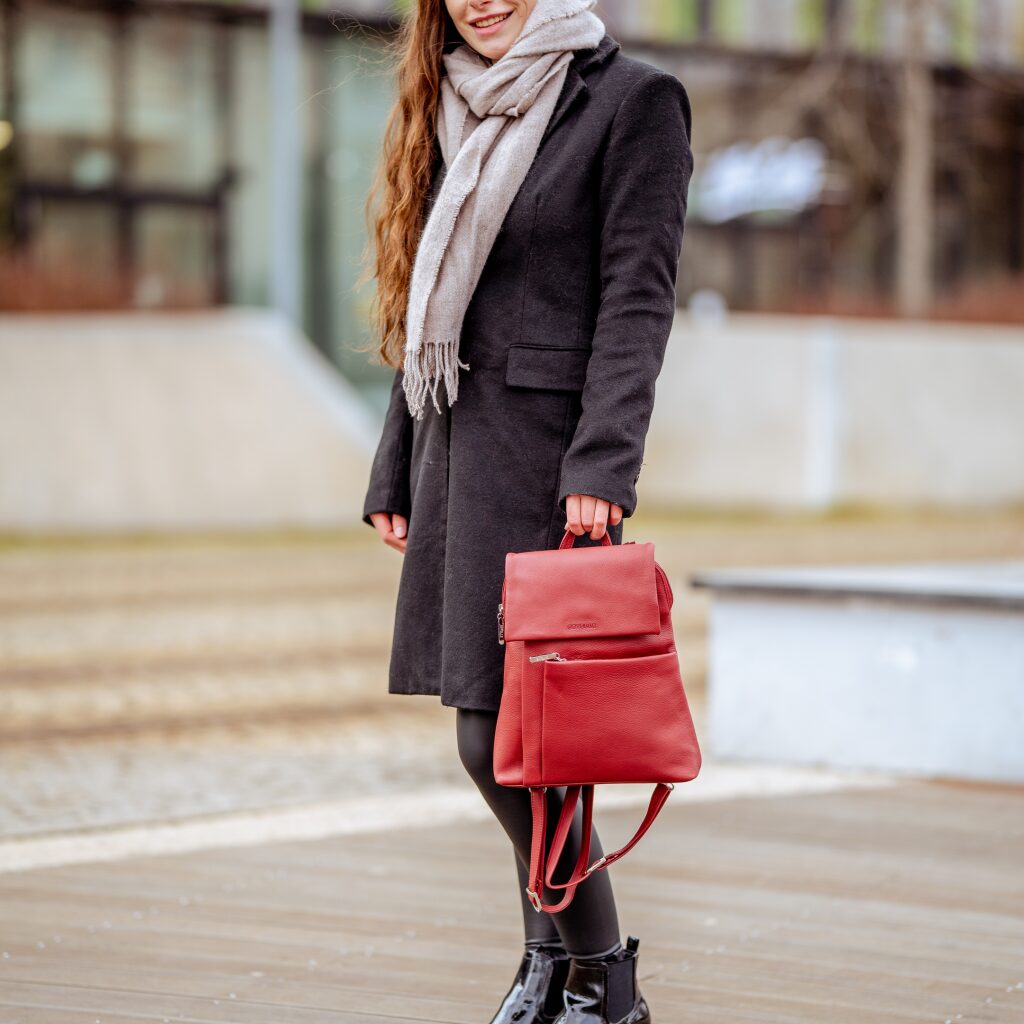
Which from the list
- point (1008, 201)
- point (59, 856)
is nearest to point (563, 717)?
point (59, 856)

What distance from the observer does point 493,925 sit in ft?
12.7

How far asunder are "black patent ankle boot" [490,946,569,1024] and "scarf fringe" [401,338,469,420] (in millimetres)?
972

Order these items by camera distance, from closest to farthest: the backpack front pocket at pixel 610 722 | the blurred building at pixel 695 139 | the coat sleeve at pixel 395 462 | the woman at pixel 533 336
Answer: the backpack front pocket at pixel 610 722 < the woman at pixel 533 336 < the coat sleeve at pixel 395 462 < the blurred building at pixel 695 139

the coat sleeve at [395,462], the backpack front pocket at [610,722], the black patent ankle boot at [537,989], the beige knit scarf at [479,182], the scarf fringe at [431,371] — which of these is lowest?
the black patent ankle boot at [537,989]

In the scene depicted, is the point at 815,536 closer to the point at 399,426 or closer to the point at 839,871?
the point at 839,871

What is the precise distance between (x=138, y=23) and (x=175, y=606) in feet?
53.4

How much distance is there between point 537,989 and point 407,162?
4.77ft

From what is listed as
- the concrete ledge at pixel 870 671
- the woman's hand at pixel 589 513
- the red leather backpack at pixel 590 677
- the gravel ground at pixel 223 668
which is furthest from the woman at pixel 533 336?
the concrete ledge at pixel 870 671

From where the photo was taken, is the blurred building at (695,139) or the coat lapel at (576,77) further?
the blurred building at (695,139)

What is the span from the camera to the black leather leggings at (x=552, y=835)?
2854 millimetres

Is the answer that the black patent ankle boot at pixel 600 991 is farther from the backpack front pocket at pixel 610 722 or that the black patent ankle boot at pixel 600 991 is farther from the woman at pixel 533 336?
the backpack front pocket at pixel 610 722

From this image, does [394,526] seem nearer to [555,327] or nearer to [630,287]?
[555,327]

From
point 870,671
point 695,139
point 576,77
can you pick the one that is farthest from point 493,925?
point 695,139

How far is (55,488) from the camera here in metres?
16.1
